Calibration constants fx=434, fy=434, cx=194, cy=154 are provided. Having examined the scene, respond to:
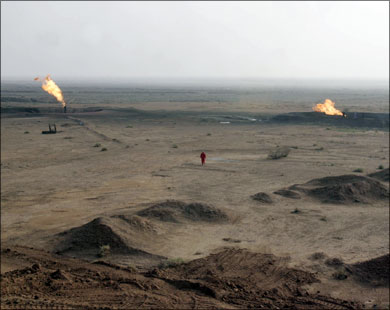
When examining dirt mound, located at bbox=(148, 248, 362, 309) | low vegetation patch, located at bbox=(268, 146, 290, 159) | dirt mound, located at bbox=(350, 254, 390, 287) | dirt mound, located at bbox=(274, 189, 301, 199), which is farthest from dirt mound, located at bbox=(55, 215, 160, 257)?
low vegetation patch, located at bbox=(268, 146, 290, 159)

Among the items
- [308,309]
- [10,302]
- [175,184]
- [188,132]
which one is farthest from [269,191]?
[188,132]

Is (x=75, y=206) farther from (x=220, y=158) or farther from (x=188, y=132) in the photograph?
(x=188, y=132)

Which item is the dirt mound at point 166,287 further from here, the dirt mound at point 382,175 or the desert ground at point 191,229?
the dirt mound at point 382,175

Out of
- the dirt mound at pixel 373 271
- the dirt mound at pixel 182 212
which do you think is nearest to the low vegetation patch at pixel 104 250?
the dirt mound at pixel 182 212

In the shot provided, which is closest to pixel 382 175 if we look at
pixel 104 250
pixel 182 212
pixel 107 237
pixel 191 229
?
pixel 182 212

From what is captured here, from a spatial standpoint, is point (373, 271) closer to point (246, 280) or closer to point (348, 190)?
point (246, 280)

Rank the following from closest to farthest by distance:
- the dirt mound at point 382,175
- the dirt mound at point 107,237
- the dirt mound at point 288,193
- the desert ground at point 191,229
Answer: the desert ground at point 191,229, the dirt mound at point 107,237, the dirt mound at point 288,193, the dirt mound at point 382,175
